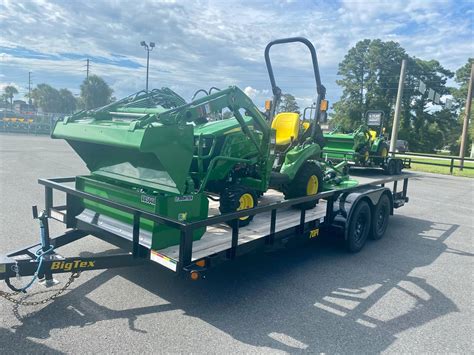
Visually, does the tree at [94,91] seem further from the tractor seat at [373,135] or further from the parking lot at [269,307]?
the parking lot at [269,307]

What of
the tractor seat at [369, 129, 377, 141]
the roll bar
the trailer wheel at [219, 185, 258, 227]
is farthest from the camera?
the tractor seat at [369, 129, 377, 141]

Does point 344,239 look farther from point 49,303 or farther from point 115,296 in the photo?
point 49,303

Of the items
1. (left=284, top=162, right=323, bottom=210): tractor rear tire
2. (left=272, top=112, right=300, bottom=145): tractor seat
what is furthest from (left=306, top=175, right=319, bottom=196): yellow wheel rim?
(left=272, top=112, right=300, bottom=145): tractor seat

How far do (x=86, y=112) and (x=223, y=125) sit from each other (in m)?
1.58

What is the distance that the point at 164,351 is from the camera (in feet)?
9.80

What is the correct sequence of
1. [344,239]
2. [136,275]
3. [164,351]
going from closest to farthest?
[164,351]
[136,275]
[344,239]

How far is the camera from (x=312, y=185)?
20.0 ft

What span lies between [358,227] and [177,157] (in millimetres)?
3349

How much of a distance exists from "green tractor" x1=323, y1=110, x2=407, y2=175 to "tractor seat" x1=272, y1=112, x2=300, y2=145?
684 centimetres

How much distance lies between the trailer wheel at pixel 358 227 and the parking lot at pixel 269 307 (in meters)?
0.15

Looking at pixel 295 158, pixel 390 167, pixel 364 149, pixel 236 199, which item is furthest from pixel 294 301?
pixel 390 167

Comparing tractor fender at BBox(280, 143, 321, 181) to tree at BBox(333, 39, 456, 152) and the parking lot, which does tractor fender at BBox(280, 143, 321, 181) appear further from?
tree at BBox(333, 39, 456, 152)

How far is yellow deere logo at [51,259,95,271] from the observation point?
10.7 feet

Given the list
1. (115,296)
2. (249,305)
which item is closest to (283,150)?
(249,305)
